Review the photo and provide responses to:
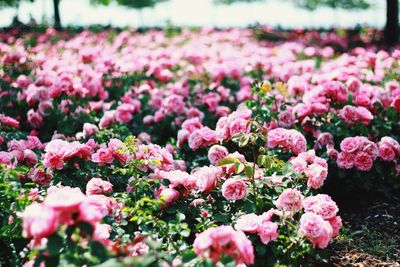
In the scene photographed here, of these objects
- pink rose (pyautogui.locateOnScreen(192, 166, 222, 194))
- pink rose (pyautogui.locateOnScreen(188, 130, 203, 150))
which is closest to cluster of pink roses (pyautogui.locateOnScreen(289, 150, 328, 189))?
pink rose (pyautogui.locateOnScreen(192, 166, 222, 194))

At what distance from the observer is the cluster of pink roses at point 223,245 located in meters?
1.80

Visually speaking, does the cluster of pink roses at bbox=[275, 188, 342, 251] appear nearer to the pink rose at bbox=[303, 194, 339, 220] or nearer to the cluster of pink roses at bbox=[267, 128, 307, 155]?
the pink rose at bbox=[303, 194, 339, 220]

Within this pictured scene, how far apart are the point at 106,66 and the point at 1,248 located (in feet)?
11.1

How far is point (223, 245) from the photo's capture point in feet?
5.91

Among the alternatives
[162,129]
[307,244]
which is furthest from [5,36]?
[307,244]

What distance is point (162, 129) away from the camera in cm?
471

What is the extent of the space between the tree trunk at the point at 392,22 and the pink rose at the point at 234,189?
8.41 m

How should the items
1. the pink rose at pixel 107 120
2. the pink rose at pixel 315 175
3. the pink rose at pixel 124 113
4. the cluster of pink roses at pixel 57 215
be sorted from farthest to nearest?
the pink rose at pixel 124 113, the pink rose at pixel 107 120, the pink rose at pixel 315 175, the cluster of pink roses at pixel 57 215

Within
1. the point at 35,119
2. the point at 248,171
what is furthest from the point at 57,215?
the point at 35,119

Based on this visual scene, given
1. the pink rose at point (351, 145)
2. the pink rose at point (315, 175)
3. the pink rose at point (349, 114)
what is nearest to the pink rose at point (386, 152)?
the pink rose at point (351, 145)

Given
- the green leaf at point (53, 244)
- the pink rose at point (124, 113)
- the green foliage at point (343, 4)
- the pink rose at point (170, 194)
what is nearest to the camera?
the green leaf at point (53, 244)

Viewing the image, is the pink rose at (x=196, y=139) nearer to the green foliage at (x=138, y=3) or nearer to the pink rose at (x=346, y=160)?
the pink rose at (x=346, y=160)

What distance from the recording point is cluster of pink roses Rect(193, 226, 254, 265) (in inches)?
70.7

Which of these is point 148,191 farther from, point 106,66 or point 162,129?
point 106,66
